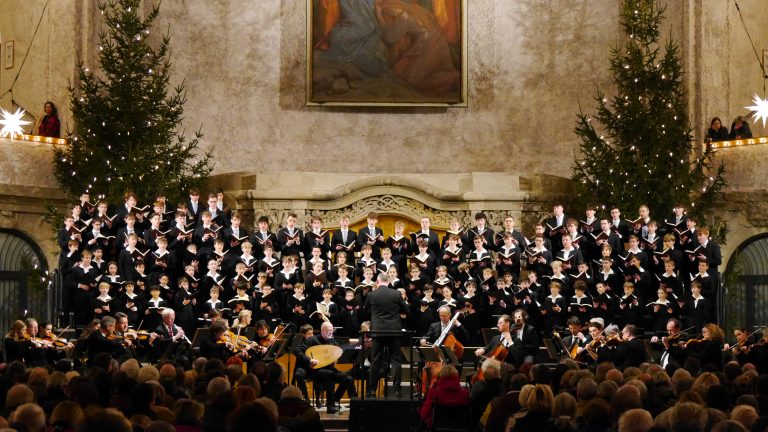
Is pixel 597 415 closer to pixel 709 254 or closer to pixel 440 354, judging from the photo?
pixel 440 354

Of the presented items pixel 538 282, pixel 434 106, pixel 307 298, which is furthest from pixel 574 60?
pixel 307 298

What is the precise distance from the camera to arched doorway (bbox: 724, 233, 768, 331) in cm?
1933

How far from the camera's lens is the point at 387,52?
2159 cm

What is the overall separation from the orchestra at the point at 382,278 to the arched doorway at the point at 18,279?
9.94 ft

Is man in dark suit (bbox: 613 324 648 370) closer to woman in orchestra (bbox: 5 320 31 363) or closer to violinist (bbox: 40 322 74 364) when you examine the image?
violinist (bbox: 40 322 74 364)

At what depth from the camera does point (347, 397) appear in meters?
14.9

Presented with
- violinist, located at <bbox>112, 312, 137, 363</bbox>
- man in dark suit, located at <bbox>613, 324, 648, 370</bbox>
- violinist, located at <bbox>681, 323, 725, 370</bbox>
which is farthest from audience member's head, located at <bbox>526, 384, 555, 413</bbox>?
violinist, located at <bbox>112, 312, 137, 363</bbox>

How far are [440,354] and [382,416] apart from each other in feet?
4.23

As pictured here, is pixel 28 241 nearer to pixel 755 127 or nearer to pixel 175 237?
pixel 175 237

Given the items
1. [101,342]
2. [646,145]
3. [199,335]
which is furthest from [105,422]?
[646,145]

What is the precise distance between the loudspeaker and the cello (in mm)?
278

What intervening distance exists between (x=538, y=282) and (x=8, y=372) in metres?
9.01

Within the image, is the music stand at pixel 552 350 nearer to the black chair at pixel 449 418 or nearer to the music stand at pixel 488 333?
the music stand at pixel 488 333

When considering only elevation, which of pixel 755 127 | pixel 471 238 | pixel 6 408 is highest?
pixel 755 127
